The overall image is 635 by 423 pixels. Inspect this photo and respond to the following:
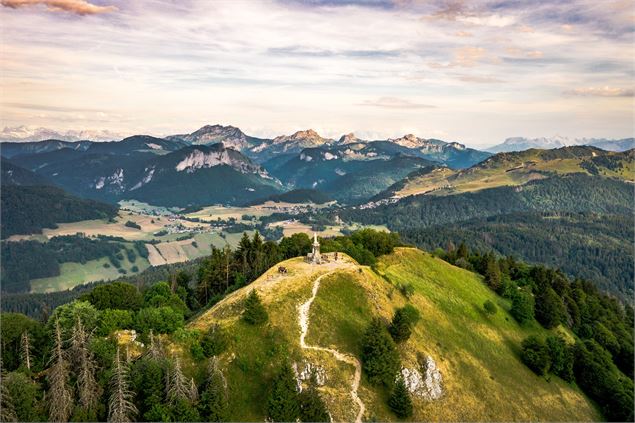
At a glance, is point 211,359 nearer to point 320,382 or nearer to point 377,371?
point 320,382

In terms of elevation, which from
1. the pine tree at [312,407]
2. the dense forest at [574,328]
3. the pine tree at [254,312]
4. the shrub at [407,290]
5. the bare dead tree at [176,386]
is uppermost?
the pine tree at [254,312]

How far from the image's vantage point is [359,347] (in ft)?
278

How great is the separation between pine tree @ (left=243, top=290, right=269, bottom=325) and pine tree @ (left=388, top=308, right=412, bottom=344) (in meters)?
24.2

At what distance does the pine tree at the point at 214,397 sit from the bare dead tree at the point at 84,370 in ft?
49.5

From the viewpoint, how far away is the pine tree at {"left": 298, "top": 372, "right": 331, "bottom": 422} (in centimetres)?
7044

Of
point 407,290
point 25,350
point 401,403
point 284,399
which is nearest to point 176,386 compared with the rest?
point 284,399

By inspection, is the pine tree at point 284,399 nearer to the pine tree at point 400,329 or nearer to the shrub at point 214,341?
the shrub at point 214,341

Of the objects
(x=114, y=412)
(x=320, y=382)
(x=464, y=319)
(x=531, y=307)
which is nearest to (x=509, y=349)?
(x=464, y=319)

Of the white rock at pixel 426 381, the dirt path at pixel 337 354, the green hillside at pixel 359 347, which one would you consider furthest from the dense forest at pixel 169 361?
the white rock at pixel 426 381

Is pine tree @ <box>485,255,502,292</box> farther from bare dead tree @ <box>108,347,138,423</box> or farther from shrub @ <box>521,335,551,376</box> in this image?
bare dead tree @ <box>108,347,138,423</box>

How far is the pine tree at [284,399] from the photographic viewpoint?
69.8m

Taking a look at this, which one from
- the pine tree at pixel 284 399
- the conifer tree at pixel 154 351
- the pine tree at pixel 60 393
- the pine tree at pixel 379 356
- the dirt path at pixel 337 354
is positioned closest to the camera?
the pine tree at pixel 60 393

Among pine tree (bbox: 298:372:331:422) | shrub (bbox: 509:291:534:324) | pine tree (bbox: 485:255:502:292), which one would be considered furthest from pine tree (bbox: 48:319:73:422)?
pine tree (bbox: 485:255:502:292)

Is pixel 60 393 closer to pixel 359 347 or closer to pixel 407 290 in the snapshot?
pixel 359 347
